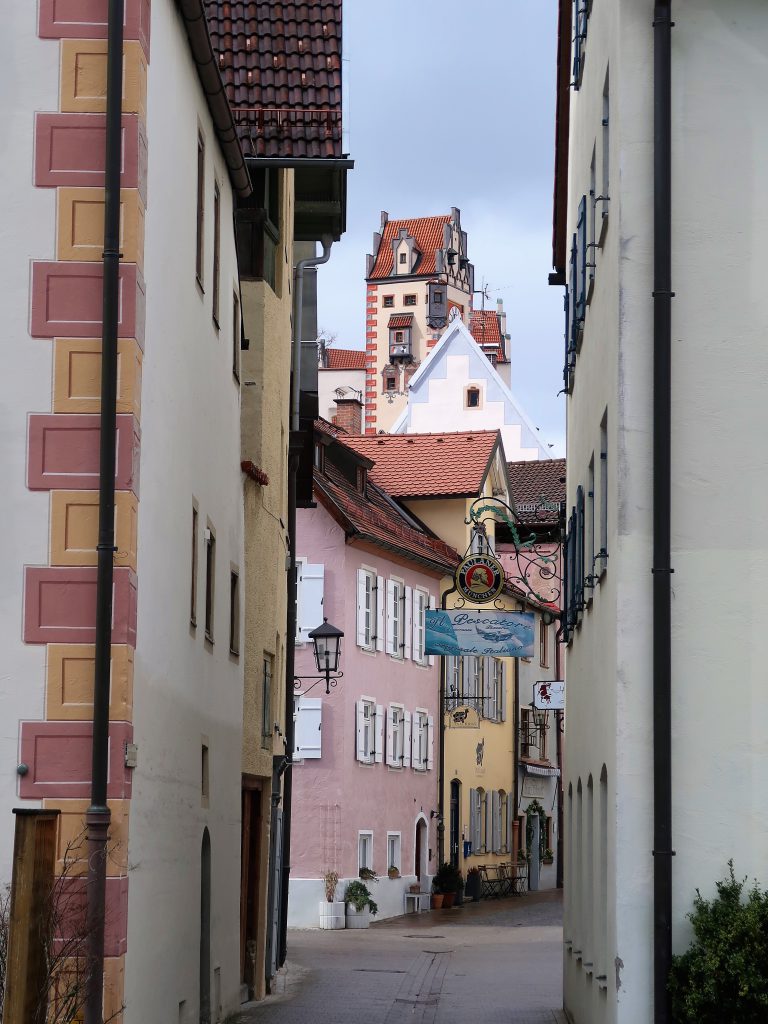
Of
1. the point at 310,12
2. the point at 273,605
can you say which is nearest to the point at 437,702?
the point at 273,605

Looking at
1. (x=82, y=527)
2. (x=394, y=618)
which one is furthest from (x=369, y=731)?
(x=82, y=527)

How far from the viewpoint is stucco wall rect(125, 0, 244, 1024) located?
1245 cm

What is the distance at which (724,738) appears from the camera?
1133 centimetres

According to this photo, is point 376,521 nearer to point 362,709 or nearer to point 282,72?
point 362,709

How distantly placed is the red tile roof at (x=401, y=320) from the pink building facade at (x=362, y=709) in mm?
88270

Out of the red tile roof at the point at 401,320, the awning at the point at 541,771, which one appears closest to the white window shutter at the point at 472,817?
the awning at the point at 541,771

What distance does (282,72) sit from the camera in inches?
758

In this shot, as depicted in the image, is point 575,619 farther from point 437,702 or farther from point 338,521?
point 437,702

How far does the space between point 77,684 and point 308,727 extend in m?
Result: 26.1

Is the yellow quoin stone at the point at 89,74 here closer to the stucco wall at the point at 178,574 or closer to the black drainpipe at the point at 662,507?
the stucco wall at the point at 178,574

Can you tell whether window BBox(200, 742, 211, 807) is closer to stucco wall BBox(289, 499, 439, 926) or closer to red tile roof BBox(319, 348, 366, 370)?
stucco wall BBox(289, 499, 439, 926)

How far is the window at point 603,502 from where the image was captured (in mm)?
12867

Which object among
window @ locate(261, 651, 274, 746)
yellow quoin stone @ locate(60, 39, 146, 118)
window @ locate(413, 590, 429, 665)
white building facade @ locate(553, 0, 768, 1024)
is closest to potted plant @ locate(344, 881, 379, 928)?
window @ locate(413, 590, 429, 665)

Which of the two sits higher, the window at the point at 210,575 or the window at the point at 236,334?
the window at the point at 236,334
